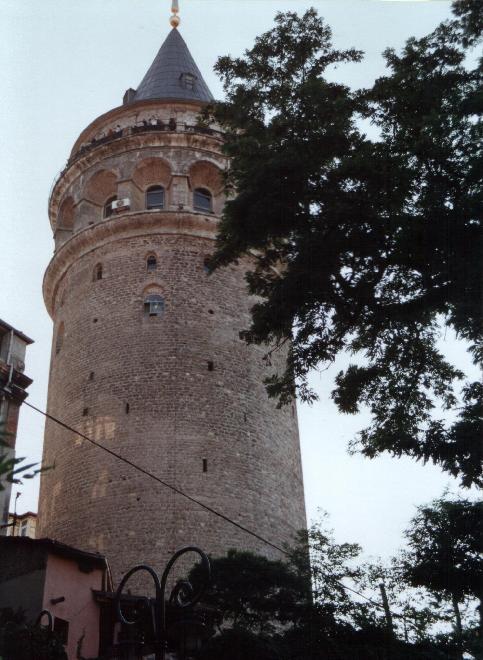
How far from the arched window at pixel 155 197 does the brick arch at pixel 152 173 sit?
0.18 m

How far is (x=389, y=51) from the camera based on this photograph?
15.9 meters

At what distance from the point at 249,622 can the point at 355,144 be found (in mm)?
9630

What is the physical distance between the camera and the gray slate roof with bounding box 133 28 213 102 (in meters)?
33.9

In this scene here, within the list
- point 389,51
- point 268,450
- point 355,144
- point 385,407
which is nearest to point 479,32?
point 389,51

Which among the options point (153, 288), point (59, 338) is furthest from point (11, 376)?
point (59, 338)

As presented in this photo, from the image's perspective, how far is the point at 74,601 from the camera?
17516mm

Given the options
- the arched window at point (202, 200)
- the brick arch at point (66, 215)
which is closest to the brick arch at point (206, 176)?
the arched window at point (202, 200)

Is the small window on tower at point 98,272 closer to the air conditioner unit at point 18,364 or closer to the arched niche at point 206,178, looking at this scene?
the arched niche at point 206,178

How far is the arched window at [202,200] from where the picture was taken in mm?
30225

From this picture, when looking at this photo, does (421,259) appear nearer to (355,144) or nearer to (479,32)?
(355,144)

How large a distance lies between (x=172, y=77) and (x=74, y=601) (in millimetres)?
23576

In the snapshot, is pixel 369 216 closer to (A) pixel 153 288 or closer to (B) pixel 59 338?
(A) pixel 153 288

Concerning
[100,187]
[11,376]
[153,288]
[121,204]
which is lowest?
[11,376]

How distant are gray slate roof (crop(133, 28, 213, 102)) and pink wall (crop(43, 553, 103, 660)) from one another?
20.2 meters
